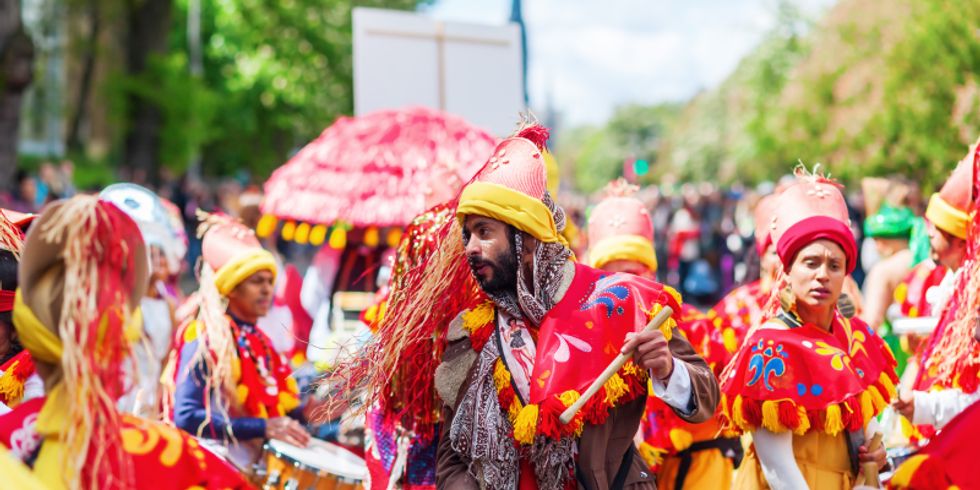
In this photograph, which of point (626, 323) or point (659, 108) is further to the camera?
point (659, 108)

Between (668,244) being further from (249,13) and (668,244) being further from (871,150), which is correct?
(249,13)

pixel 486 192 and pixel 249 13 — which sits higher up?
pixel 486 192

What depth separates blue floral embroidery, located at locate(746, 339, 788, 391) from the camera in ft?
13.5

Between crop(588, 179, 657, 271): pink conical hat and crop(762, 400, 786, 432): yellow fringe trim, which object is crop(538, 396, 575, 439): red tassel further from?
crop(588, 179, 657, 271): pink conical hat

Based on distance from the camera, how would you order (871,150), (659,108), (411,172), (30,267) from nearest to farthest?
(30,267), (411,172), (871,150), (659,108)

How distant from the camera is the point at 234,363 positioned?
17.7 ft

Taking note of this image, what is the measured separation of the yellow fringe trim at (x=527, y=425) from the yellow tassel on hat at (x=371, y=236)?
14.5ft

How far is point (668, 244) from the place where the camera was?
66.8 feet

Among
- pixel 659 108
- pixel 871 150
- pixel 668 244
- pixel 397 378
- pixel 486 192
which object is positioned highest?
pixel 486 192

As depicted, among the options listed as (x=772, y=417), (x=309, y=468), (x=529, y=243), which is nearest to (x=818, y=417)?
(x=772, y=417)

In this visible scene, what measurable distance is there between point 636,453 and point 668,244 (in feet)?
54.5

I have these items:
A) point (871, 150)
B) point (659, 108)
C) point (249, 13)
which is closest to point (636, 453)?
point (871, 150)

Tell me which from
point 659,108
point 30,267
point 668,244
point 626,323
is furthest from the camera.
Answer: point 659,108

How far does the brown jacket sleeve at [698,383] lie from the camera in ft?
12.1
